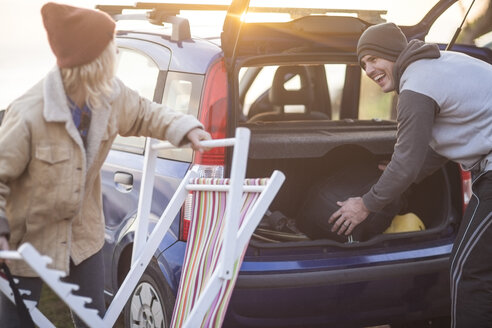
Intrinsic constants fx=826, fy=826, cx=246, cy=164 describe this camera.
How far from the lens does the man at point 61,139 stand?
2811mm

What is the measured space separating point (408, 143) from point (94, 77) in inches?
58.5

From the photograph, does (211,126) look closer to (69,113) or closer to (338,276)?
(338,276)

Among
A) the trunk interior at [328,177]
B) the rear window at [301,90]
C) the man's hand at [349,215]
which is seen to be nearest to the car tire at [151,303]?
the trunk interior at [328,177]

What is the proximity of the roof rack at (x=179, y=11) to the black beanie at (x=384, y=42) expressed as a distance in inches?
31.8

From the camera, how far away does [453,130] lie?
3699 millimetres

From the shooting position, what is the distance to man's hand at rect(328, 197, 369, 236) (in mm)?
4016

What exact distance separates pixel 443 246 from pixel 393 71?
102 centimetres

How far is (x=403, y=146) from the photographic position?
369cm

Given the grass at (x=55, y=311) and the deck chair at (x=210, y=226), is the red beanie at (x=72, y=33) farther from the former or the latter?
the grass at (x=55, y=311)

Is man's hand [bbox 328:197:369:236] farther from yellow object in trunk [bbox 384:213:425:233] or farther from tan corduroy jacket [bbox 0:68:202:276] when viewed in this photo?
tan corduroy jacket [bbox 0:68:202:276]

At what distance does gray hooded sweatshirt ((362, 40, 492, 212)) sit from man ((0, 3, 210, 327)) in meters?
1.03

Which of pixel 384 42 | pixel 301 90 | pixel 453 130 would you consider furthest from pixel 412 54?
pixel 301 90

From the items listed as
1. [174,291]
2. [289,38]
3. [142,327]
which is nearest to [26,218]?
[174,291]

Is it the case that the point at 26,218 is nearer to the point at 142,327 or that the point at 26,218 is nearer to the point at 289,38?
the point at 142,327
